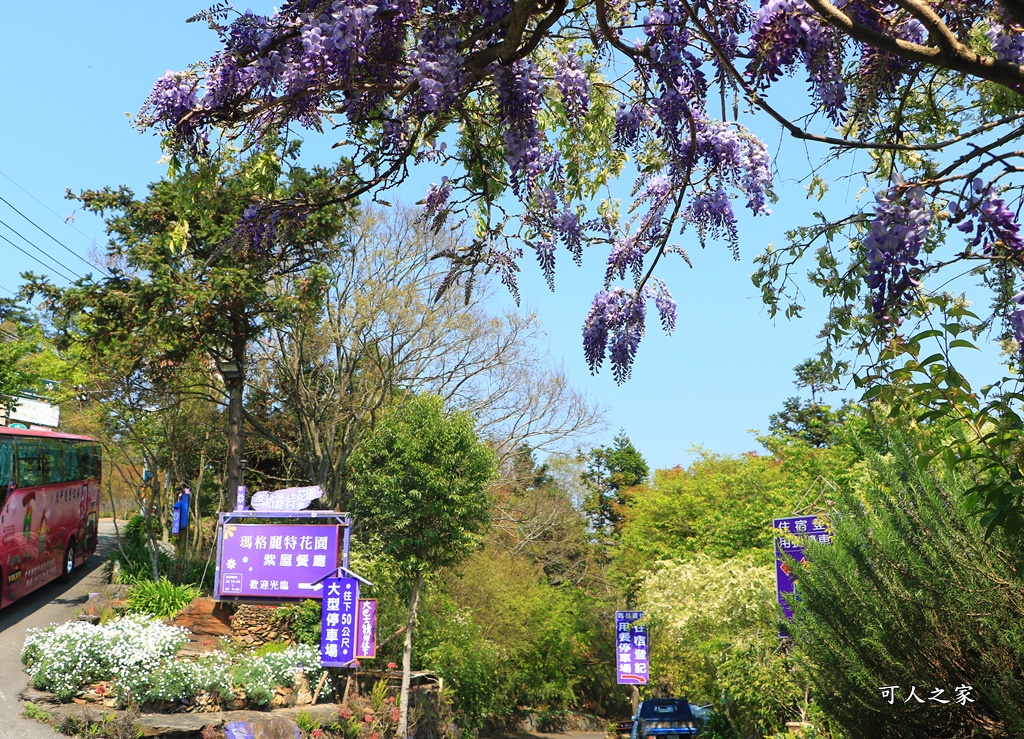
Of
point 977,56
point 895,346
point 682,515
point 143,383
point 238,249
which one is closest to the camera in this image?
point 977,56

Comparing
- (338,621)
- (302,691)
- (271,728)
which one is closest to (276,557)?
(338,621)

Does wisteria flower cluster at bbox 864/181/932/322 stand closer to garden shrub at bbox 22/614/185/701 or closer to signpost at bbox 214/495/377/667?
garden shrub at bbox 22/614/185/701

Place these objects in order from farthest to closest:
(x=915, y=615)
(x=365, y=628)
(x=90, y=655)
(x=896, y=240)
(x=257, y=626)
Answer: (x=257, y=626) < (x=365, y=628) < (x=90, y=655) < (x=915, y=615) < (x=896, y=240)

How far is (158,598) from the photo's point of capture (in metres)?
15.7

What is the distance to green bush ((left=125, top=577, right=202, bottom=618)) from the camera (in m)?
15.5

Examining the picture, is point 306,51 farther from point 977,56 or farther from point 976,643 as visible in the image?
point 976,643

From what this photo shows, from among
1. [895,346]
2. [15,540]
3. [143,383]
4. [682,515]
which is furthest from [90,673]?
[682,515]

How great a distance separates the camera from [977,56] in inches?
108

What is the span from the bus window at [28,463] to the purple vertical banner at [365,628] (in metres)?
5.67

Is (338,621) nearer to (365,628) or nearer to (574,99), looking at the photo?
(365,628)

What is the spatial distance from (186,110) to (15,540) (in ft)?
42.4

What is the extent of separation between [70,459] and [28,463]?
286cm

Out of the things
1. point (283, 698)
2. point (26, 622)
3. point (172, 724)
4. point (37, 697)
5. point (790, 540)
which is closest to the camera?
point (790, 540)

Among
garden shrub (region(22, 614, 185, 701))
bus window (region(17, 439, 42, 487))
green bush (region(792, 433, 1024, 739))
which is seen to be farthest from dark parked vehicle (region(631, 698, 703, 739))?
bus window (region(17, 439, 42, 487))
